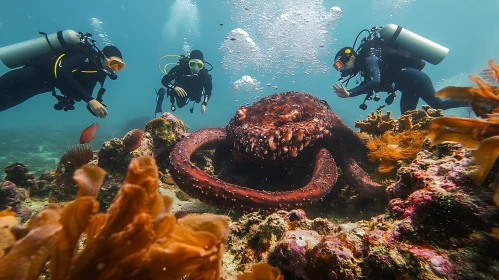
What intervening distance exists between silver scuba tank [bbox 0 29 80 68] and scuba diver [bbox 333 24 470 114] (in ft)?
28.8

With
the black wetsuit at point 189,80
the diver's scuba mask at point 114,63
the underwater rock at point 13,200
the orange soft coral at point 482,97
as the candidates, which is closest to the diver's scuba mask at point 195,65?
the black wetsuit at point 189,80

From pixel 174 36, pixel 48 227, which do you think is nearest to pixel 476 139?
pixel 48 227

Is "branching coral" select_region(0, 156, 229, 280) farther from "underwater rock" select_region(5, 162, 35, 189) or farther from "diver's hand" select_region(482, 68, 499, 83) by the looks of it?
"underwater rock" select_region(5, 162, 35, 189)

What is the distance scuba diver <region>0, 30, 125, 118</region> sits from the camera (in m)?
7.14

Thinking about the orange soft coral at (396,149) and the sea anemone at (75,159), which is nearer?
the orange soft coral at (396,149)

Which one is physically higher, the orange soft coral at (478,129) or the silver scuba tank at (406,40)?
the silver scuba tank at (406,40)

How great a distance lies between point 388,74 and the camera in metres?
8.89

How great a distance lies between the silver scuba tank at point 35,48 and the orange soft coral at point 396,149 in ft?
30.5

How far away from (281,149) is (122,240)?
311 cm

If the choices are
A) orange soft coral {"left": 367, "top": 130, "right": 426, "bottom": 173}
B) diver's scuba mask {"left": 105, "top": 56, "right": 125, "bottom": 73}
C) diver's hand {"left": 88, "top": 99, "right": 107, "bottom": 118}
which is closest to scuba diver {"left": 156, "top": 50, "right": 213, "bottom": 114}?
diver's scuba mask {"left": 105, "top": 56, "right": 125, "bottom": 73}

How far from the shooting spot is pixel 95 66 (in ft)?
26.1

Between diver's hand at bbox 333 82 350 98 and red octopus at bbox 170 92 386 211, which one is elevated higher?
diver's hand at bbox 333 82 350 98

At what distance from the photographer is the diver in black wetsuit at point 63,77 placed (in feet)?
23.0

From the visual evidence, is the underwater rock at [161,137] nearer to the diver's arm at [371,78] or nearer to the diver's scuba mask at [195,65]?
the diver's arm at [371,78]
